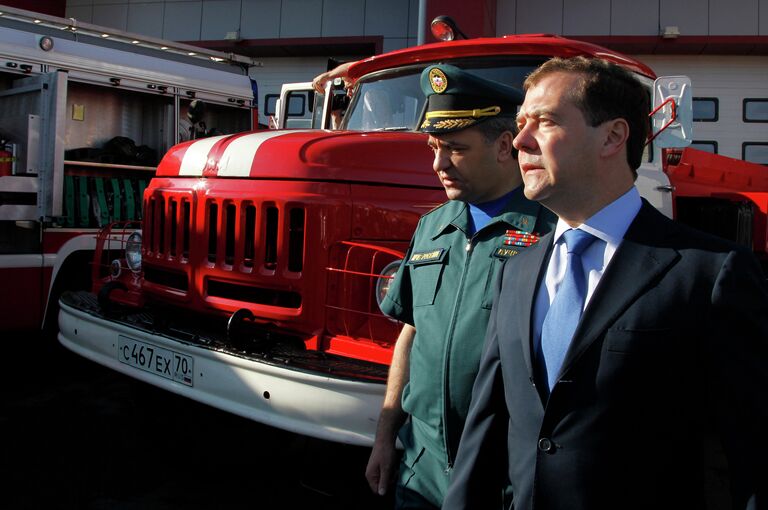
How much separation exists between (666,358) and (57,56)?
6893 millimetres

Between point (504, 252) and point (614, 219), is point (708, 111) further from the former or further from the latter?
point (614, 219)

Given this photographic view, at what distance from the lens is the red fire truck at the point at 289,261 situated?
3281 mm

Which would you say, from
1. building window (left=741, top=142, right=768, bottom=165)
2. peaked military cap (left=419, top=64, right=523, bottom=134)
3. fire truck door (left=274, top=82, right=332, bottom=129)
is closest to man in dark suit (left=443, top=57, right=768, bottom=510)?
peaked military cap (left=419, top=64, right=523, bottom=134)

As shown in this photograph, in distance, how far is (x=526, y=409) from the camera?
1504 mm

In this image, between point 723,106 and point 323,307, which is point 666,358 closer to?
point 323,307

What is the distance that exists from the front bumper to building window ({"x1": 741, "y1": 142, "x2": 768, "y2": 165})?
36.8 ft

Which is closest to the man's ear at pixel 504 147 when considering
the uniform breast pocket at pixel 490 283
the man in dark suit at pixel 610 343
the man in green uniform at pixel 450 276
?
the man in green uniform at pixel 450 276

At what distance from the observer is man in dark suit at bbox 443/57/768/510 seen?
1.32 meters

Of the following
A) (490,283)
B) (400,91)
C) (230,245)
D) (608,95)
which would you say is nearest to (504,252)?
(490,283)

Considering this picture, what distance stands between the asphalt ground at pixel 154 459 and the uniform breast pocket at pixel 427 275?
5.24 feet

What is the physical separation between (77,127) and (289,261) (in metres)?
5.23

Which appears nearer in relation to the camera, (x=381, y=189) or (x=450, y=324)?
(x=450, y=324)

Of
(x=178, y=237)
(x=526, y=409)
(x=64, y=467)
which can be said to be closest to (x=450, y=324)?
(x=526, y=409)

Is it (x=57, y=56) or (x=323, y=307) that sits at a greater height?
(x=57, y=56)
